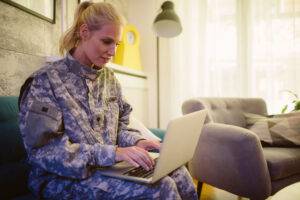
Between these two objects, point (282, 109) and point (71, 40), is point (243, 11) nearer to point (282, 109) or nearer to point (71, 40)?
point (282, 109)

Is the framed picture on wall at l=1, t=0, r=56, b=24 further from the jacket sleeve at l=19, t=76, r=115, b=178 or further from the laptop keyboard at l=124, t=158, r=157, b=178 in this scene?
the laptop keyboard at l=124, t=158, r=157, b=178

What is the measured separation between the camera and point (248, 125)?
7.47 ft

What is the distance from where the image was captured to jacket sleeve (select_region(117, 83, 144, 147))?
1.24 m

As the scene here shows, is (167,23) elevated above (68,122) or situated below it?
above

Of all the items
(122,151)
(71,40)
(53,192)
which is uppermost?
(71,40)

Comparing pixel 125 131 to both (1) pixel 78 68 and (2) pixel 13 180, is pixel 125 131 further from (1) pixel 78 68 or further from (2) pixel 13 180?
(2) pixel 13 180

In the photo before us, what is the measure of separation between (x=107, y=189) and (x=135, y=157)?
126 millimetres

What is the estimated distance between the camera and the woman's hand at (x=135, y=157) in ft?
3.07

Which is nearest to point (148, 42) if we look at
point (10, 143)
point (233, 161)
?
point (233, 161)

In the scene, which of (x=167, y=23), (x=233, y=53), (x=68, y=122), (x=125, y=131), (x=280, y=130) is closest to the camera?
(x=68, y=122)

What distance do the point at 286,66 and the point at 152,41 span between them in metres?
1.38

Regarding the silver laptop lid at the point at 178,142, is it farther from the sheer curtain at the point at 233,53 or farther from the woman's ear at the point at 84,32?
the sheer curtain at the point at 233,53

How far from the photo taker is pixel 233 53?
3174 mm

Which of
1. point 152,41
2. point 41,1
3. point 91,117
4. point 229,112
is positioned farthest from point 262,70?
point 91,117
